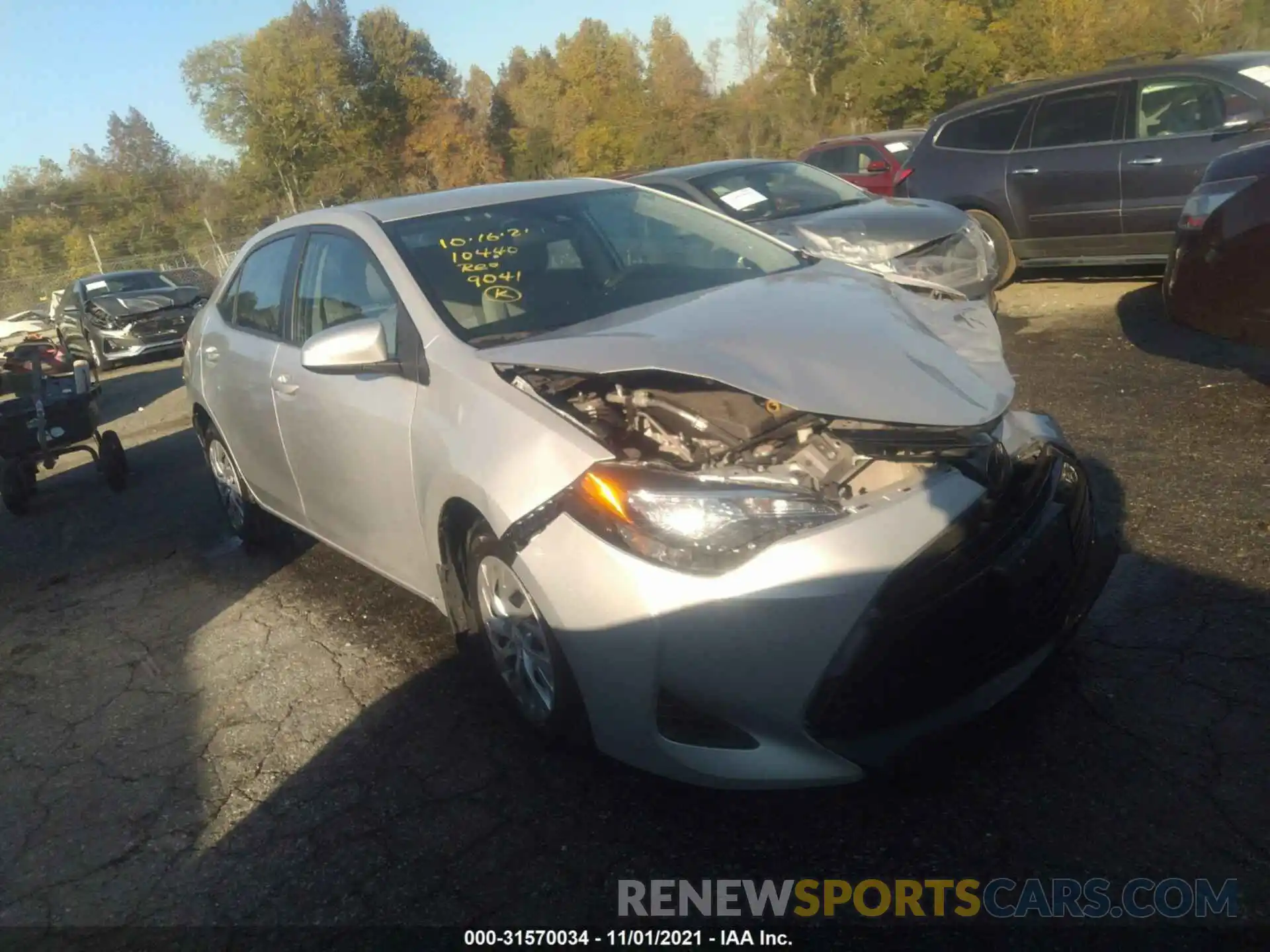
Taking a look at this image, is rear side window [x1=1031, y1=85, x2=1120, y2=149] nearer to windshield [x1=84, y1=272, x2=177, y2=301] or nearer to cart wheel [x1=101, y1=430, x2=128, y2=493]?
cart wheel [x1=101, y1=430, x2=128, y2=493]

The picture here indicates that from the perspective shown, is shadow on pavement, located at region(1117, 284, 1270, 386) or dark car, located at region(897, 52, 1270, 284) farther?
dark car, located at region(897, 52, 1270, 284)

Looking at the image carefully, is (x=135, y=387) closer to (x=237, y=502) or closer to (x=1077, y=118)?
(x=237, y=502)

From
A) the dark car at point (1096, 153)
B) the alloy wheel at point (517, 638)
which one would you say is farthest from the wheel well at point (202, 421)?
the dark car at point (1096, 153)

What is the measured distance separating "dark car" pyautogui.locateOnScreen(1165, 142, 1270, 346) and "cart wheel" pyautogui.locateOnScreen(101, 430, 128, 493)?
691cm

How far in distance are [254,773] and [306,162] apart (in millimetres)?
45613

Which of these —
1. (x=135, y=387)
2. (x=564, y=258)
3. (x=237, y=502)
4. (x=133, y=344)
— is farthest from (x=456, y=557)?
(x=133, y=344)

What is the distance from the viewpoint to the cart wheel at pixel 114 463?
7793 millimetres

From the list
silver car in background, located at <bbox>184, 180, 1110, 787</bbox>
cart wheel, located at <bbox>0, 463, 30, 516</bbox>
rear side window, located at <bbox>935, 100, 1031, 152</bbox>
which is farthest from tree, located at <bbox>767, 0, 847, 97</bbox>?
silver car in background, located at <bbox>184, 180, 1110, 787</bbox>

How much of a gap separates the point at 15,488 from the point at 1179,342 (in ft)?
26.0

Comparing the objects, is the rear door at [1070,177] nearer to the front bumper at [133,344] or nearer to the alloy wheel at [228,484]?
the alloy wheel at [228,484]

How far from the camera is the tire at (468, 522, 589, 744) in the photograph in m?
3.00

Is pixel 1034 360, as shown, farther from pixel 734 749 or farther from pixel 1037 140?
pixel 734 749

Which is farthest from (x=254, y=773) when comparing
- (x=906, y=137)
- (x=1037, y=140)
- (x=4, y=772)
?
(x=906, y=137)

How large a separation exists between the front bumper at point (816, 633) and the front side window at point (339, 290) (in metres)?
1.41
